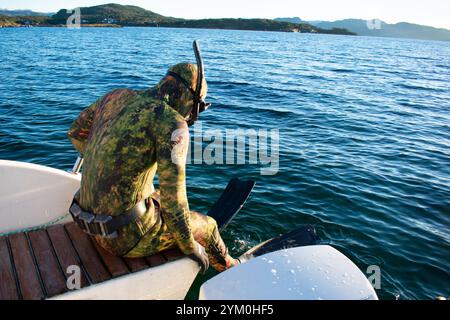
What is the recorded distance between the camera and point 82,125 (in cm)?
399

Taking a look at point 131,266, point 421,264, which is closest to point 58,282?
point 131,266

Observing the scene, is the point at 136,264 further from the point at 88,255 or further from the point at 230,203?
the point at 230,203

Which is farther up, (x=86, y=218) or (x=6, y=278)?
(x=86, y=218)

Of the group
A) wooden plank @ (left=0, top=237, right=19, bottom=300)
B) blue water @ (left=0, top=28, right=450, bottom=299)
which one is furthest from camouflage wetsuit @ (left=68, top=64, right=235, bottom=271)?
→ blue water @ (left=0, top=28, right=450, bottom=299)

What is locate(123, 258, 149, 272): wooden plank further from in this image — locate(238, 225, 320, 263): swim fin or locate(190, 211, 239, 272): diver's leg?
locate(238, 225, 320, 263): swim fin

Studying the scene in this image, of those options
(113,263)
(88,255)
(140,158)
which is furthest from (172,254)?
(140,158)

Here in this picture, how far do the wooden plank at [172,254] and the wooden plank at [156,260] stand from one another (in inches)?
1.6

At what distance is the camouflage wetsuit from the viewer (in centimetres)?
310

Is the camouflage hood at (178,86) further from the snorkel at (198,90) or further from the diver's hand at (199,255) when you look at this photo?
the diver's hand at (199,255)

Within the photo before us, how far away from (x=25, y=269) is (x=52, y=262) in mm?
241

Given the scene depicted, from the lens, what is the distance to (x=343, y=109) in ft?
55.2

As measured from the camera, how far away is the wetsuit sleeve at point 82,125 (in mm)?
3891

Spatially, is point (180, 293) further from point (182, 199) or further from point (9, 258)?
point (9, 258)

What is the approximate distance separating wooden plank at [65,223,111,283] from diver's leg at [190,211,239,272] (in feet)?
3.15
